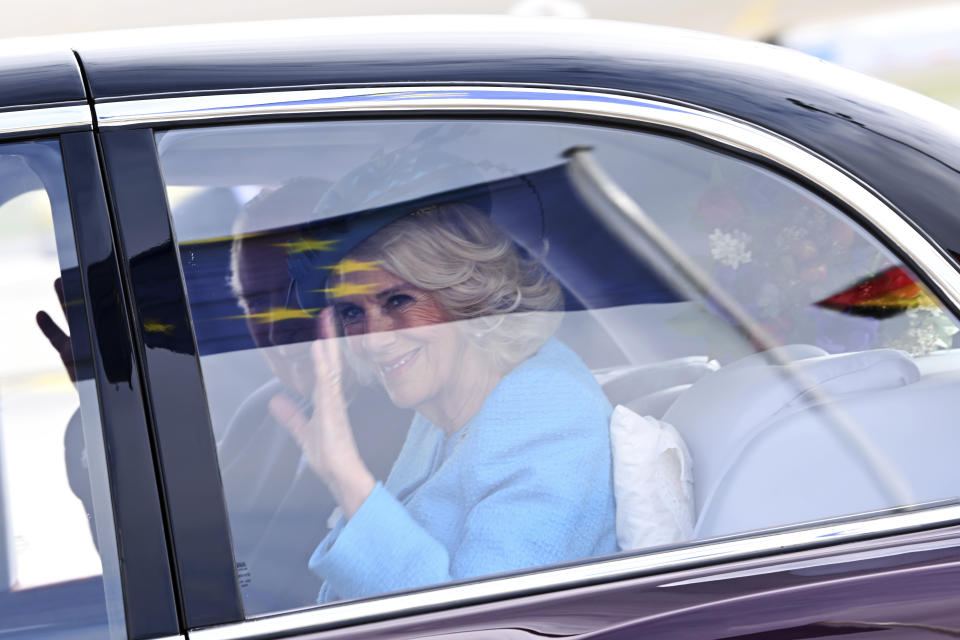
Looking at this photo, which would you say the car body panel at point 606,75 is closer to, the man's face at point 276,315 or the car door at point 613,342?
the car door at point 613,342

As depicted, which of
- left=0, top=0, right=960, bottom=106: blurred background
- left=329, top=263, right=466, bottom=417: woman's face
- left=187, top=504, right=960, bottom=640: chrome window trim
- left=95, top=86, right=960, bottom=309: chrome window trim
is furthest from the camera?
left=0, top=0, right=960, bottom=106: blurred background

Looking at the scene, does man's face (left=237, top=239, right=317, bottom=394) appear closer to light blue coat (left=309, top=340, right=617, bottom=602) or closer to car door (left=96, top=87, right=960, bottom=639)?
car door (left=96, top=87, right=960, bottom=639)

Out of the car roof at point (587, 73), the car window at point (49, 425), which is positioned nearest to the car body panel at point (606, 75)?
the car roof at point (587, 73)

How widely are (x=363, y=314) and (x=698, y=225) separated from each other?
53 cm

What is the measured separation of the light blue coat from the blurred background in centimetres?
520

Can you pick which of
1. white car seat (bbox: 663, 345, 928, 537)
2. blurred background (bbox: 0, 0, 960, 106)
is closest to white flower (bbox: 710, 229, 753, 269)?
white car seat (bbox: 663, 345, 928, 537)

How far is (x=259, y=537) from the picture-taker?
3.91 feet

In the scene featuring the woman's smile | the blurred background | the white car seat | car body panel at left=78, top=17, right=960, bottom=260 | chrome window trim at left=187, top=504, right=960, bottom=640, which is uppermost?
the blurred background

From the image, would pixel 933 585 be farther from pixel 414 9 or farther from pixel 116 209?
pixel 414 9

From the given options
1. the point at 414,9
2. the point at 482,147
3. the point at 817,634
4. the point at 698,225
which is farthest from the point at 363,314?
the point at 414,9

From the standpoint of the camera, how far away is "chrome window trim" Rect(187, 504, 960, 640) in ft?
3.48

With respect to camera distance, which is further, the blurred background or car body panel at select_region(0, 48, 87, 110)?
the blurred background

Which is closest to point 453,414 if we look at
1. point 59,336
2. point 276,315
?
point 276,315

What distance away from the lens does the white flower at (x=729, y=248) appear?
1442mm
